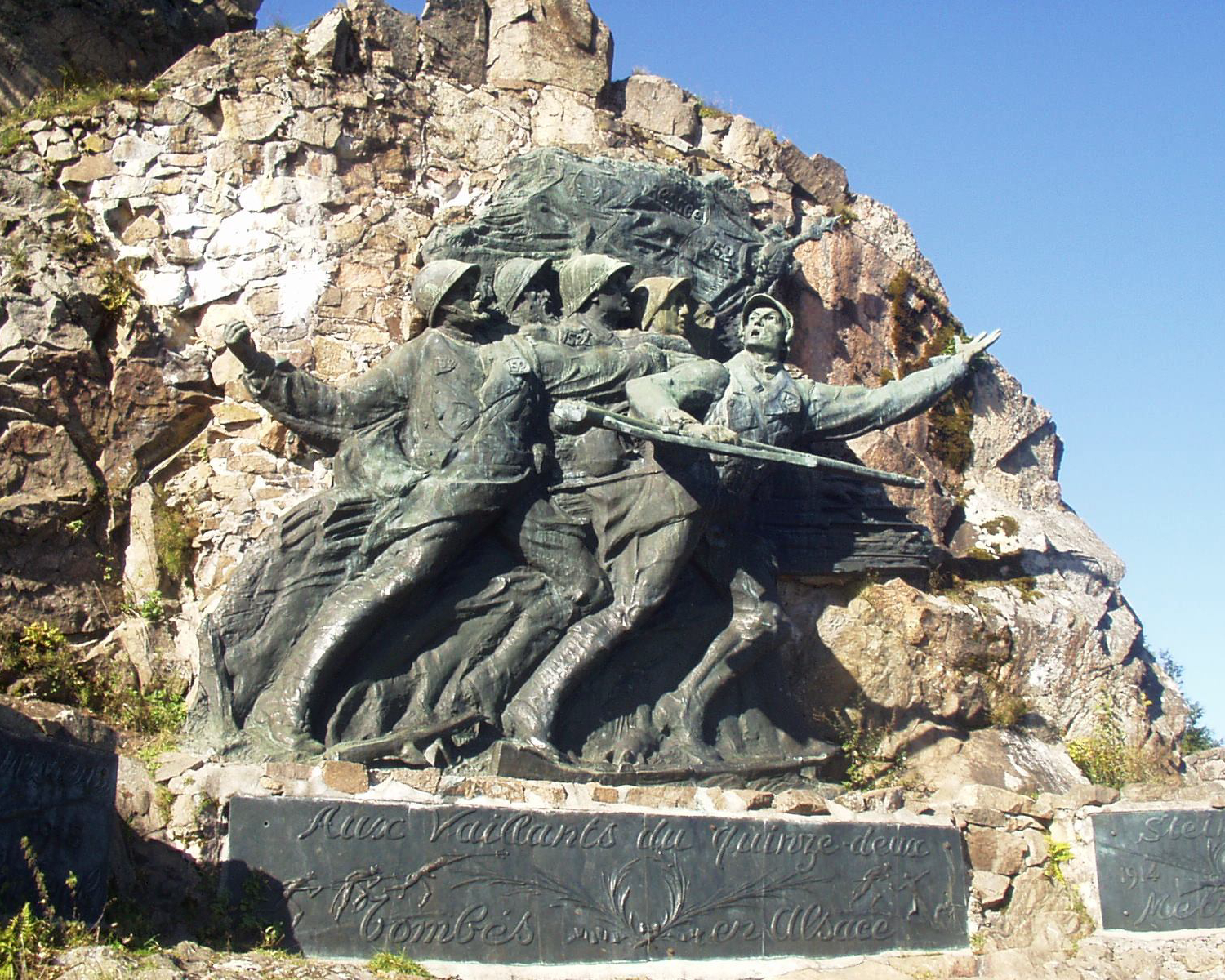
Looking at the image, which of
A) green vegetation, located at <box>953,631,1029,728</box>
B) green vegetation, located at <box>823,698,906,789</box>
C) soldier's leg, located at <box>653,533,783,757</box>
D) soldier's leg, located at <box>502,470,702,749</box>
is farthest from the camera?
green vegetation, located at <box>953,631,1029,728</box>

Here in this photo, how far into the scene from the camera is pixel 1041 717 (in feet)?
27.5

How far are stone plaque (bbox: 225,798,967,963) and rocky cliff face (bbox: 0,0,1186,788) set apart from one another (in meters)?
→ 1.21

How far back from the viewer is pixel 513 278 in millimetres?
7562

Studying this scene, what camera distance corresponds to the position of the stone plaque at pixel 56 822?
15.0ft

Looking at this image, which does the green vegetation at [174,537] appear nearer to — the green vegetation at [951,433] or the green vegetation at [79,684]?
the green vegetation at [79,684]

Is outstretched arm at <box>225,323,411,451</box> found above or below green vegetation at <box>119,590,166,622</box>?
above

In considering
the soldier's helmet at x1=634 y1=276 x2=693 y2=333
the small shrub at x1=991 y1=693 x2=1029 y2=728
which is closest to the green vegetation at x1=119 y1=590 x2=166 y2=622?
the soldier's helmet at x1=634 y1=276 x2=693 y2=333

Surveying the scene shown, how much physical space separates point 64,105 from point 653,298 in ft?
11.1

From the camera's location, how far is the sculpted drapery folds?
638 centimetres

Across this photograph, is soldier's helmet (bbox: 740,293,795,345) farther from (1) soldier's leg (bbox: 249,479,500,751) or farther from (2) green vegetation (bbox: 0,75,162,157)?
(2) green vegetation (bbox: 0,75,162,157)

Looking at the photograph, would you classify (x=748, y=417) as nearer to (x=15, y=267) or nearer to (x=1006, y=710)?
(x=1006, y=710)

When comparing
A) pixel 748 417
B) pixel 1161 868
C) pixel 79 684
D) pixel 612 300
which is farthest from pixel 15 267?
pixel 1161 868

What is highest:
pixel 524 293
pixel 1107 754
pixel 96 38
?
pixel 96 38

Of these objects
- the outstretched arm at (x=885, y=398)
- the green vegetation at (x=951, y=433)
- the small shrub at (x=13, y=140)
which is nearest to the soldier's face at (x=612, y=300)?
the outstretched arm at (x=885, y=398)
